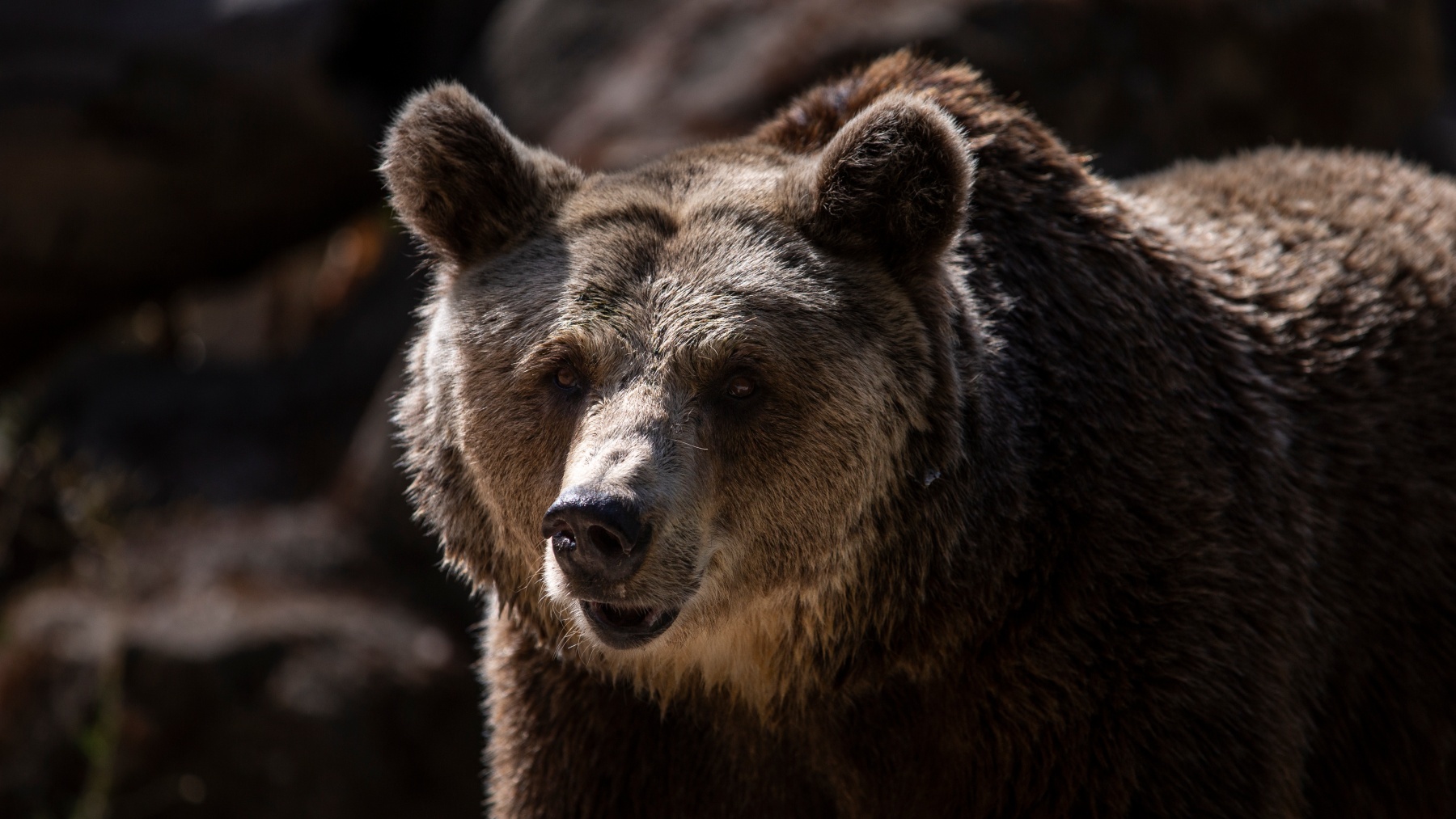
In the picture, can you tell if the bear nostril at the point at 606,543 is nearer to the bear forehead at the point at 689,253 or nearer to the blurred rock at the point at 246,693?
the bear forehead at the point at 689,253

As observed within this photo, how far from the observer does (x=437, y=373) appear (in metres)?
3.85

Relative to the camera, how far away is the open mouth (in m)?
3.42

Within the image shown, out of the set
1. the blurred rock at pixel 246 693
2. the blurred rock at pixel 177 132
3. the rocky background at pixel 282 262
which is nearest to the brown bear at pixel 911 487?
the rocky background at pixel 282 262

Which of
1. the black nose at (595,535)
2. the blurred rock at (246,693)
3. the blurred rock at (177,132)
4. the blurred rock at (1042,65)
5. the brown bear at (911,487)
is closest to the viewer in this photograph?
the black nose at (595,535)

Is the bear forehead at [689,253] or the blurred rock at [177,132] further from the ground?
the blurred rock at [177,132]

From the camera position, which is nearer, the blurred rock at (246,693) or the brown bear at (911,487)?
the brown bear at (911,487)

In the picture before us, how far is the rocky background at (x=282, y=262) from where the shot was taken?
788cm

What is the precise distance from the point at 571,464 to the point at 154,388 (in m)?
7.82

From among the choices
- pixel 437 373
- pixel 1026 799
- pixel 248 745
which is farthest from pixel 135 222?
pixel 1026 799

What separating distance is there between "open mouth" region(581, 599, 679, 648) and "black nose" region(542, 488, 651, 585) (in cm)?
19

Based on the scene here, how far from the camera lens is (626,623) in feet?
11.3

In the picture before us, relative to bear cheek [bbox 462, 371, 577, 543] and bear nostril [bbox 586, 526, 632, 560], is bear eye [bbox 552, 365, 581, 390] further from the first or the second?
bear nostril [bbox 586, 526, 632, 560]

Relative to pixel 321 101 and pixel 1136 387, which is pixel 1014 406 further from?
pixel 321 101

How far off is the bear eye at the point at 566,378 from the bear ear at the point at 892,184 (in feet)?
2.34
